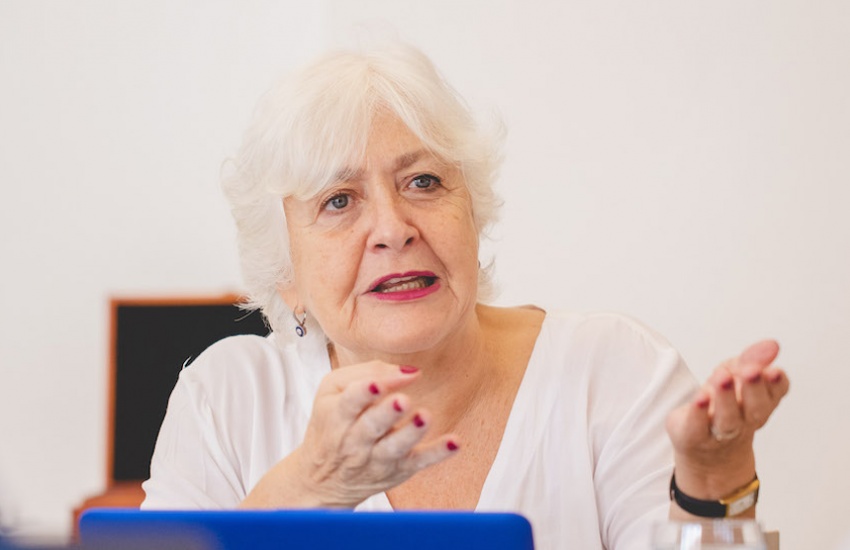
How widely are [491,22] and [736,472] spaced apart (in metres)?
2.40

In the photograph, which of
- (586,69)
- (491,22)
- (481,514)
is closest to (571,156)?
(586,69)

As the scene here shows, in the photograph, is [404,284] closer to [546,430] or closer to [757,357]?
[546,430]

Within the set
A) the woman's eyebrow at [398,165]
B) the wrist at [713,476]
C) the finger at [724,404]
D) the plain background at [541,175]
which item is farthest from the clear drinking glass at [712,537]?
the plain background at [541,175]

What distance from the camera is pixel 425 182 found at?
1782 mm

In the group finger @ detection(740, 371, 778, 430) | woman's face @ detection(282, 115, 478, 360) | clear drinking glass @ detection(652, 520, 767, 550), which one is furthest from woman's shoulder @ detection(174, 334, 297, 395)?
clear drinking glass @ detection(652, 520, 767, 550)

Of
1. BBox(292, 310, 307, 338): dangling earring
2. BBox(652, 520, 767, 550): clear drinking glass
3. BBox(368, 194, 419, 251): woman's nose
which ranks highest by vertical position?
BBox(368, 194, 419, 251): woman's nose

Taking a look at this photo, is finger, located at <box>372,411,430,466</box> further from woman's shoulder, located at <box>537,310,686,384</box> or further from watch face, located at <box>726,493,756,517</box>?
woman's shoulder, located at <box>537,310,686,384</box>

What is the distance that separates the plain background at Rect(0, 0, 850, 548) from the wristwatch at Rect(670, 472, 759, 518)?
6.11 ft

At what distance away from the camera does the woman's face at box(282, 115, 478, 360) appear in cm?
169

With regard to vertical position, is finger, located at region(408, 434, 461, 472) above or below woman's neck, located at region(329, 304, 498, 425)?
above

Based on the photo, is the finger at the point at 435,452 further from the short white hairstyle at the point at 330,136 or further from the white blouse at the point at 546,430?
the short white hairstyle at the point at 330,136

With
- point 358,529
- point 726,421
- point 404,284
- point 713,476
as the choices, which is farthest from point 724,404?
point 404,284

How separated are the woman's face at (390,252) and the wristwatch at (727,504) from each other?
53 cm

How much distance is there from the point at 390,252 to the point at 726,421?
2.21ft
